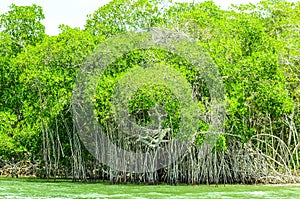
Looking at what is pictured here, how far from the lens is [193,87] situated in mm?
13477

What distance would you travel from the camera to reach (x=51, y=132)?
15859 mm

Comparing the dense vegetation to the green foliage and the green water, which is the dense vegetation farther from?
the green foliage

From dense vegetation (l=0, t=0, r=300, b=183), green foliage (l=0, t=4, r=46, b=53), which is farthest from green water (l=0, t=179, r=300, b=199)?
green foliage (l=0, t=4, r=46, b=53)

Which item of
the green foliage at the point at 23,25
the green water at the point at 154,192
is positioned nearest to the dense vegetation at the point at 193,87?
the green water at the point at 154,192

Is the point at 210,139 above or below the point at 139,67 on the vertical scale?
below

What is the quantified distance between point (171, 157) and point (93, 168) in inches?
131

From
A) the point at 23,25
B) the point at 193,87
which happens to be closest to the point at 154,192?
the point at 193,87

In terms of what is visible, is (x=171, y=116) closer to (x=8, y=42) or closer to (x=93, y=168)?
(x=93, y=168)

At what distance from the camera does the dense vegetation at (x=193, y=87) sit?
1327 centimetres

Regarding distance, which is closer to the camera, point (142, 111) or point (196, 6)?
point (142, 111)

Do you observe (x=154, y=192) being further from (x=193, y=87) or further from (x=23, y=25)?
(x=23, y=25)

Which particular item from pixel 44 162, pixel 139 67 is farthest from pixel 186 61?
pixel 44 162

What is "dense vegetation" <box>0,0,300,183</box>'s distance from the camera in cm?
1327

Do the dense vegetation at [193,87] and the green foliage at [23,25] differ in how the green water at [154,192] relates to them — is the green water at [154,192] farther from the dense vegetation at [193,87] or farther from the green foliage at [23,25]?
the green foliage at [23,25]
